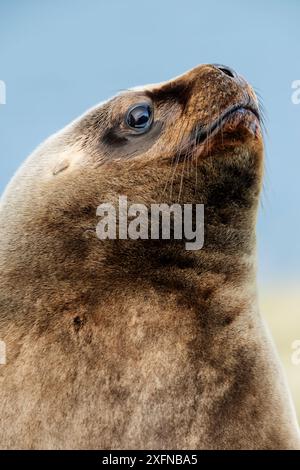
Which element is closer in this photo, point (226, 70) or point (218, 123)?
point (218, 123)

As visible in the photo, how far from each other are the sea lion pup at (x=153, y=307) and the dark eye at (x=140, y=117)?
78mm

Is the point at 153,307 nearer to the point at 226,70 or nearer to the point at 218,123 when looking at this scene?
the point at 218,123

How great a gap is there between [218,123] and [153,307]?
4.09 ft

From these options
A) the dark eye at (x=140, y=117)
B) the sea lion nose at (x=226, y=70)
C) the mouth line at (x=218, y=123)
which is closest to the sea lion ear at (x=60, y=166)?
the dark eye at (x=140, y=117)

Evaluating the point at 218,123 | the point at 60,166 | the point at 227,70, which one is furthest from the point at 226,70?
the point at 60,166

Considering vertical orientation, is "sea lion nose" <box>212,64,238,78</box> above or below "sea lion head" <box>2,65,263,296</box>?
above

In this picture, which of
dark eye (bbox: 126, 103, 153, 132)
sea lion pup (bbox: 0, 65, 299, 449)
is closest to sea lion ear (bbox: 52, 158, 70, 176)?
sea lion pup (bbox: 0, 65, 299, 449)

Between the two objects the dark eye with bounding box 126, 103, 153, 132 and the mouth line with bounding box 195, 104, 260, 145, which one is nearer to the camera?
the mouth line with bounding box 195, 104, 260, 145

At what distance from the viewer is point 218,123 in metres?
4.90

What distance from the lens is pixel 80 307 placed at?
16.0 feet

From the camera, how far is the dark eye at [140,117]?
5.40m

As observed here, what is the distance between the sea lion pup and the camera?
4637 millimetres

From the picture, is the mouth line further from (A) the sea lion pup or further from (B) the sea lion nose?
(B) the sea lion nose
